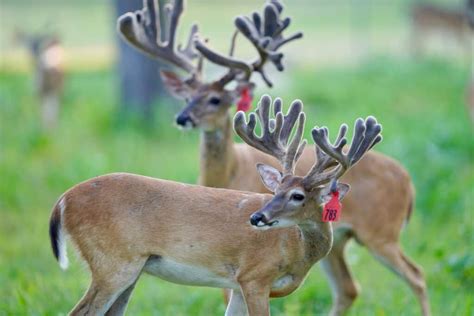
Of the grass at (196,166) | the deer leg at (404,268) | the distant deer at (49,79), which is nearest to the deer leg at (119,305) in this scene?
the grass at (196,166)

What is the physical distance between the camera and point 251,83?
8.10 metres

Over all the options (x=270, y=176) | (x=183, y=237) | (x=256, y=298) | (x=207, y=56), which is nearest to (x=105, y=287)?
(x=183, y=237)

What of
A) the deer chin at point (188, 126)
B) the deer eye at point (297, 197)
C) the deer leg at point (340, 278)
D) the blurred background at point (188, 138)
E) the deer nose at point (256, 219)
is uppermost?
the deer eye at point (297, 197)

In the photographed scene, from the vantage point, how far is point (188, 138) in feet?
46.2

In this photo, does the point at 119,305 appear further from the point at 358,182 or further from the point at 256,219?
the point at 358,182

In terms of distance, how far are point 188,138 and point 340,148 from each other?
329 inches

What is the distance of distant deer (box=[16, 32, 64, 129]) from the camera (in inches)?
585

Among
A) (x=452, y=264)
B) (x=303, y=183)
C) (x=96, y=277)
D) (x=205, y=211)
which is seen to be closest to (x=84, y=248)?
(x=96, y=277)

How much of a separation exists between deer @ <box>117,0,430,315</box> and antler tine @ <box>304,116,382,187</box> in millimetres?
1513

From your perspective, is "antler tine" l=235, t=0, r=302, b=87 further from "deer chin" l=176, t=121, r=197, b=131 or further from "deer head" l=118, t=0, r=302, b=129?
"deer chin" l=176, t=121, r=197, b=131

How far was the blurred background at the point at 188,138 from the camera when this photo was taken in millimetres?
7992

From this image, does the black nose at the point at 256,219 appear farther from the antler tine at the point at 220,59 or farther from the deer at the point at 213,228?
the antler tine at the point at 220,59

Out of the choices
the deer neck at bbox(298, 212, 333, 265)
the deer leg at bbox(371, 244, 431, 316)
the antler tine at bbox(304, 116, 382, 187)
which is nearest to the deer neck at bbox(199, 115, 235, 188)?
the deer leg at bbox(371, 244, 431, 316)

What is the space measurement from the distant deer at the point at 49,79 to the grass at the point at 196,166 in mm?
194
